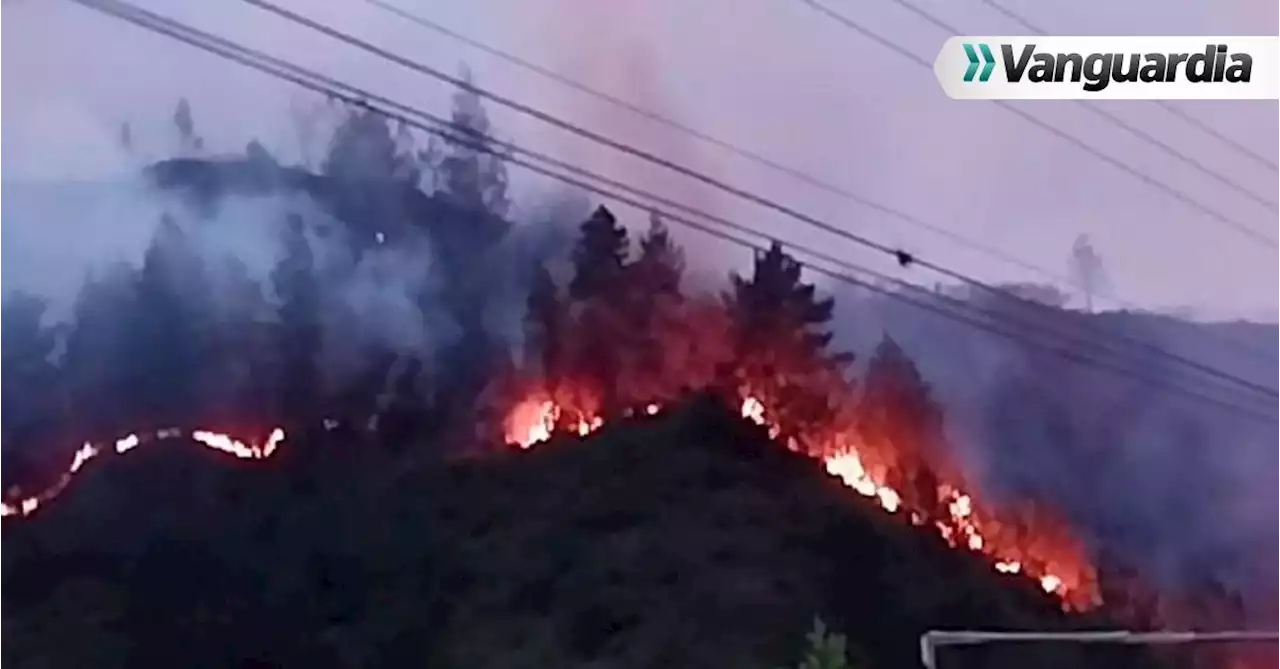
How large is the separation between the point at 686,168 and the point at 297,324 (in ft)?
5.19

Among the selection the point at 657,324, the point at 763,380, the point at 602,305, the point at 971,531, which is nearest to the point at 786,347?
the point at 763,380

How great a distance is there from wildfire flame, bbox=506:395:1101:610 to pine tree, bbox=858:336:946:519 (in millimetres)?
57

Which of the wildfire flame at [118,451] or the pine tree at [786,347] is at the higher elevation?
the pine tree at [786,347]

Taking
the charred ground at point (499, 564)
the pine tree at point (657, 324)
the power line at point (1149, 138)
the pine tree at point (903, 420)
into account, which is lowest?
the charred ground at point (499, 564)

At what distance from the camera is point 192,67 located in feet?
20.4

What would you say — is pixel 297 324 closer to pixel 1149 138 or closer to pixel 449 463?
pixel 449 463

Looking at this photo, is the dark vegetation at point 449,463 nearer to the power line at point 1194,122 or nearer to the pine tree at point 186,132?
the pine tree at point 186,132

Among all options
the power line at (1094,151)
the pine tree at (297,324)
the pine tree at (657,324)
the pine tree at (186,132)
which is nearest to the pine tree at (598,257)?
the pine tree at (657,324)

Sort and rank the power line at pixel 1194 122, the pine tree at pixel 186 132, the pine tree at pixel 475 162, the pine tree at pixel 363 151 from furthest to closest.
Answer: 1. the power line at pixel 1194 122
2. the pine tree at pixel 475 162
3. the pine tree at pixel 363 151
4. the pine tree at pixel 186 132

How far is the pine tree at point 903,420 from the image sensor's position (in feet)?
21.9

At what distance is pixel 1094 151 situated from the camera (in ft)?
22.8

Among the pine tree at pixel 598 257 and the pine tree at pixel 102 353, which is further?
the pine tree at pixel 598 257

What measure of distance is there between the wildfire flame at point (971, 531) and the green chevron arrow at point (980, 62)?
1.57 meters

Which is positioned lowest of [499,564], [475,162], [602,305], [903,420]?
[499,564]
